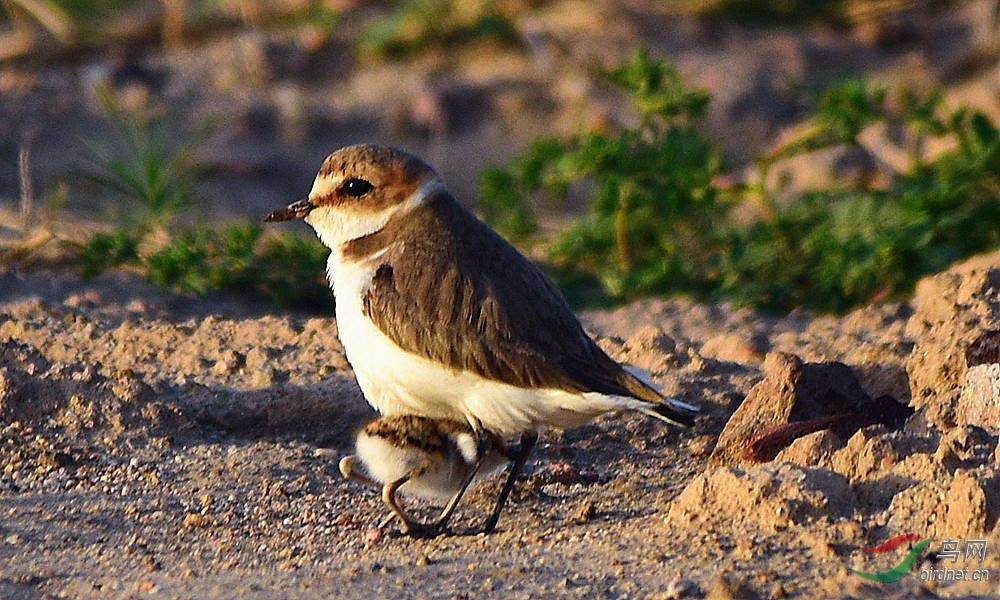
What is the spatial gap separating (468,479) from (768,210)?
335 cm

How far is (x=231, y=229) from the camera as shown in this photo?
723cm

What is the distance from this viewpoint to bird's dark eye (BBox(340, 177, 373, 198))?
5023 millimetres

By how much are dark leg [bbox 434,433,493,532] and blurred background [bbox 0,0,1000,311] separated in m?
2.81

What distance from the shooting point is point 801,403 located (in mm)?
5078

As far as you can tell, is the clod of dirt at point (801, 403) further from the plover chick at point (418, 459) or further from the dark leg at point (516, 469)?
the plover chick at point (418, 459)

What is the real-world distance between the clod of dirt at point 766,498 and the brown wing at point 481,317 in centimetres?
37

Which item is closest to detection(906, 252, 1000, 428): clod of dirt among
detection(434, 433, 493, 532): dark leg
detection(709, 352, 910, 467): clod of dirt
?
detection(709, 352, 910, 467): clod of dirt

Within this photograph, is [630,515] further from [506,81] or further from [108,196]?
[506,81]

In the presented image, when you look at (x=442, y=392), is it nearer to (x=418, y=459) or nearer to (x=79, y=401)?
(x=418, y=459)

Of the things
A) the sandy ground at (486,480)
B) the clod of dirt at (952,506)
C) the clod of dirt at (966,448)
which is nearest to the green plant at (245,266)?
the sandy ground at (486,480)

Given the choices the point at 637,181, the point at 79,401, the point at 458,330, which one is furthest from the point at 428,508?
the point at 637,181

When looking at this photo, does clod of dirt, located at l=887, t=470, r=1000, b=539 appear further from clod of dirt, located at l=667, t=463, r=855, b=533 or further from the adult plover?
the adult plover

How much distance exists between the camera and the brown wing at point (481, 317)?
4617 mm

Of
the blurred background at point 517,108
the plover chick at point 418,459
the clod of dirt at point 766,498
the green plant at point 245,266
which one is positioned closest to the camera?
the clod of dirt at point 766,498
